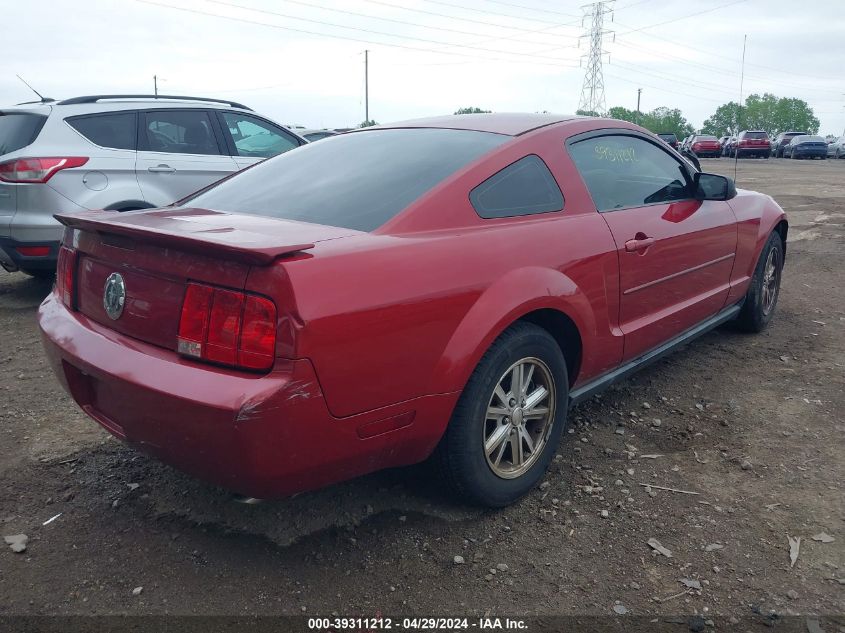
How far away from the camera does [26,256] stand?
5.33 m

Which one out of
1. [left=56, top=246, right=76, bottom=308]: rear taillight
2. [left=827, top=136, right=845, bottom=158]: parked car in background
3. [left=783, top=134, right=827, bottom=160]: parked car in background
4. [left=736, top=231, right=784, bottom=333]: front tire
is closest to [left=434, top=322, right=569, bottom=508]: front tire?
[left=56, top=246, right=76, bottom=308]: rear taillight

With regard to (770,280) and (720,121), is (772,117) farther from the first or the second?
(770,280)

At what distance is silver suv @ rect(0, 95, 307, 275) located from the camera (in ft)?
17.4

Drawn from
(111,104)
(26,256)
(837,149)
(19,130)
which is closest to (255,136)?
(111,104)

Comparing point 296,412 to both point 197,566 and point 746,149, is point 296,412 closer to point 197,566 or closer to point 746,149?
point 197,566

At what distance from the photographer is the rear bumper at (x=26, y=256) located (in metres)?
5.30

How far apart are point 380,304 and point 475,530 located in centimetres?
100

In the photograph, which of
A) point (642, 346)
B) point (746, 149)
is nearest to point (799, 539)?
point (642, 346)

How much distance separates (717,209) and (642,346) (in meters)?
1.20

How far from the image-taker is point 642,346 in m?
3.46

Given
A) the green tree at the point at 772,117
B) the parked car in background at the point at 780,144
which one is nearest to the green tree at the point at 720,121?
the green tree at the point at 772,117

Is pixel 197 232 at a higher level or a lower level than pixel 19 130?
lower

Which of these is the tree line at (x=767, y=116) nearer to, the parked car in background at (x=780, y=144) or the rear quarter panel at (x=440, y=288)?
the parked car in background at (x=780, y=144)

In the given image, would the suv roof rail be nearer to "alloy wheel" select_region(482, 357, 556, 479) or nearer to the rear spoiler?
the rear spoiler
